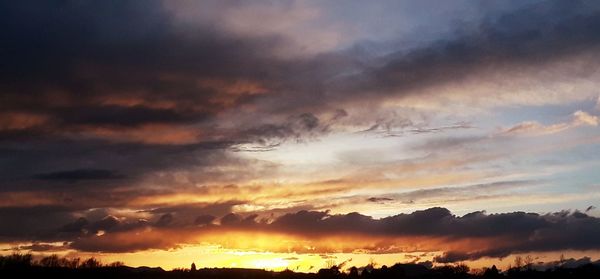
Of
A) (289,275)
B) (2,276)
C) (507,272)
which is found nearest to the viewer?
(2,276)

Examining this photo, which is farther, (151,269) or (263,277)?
(151,269)

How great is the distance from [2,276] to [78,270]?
25.1 ft

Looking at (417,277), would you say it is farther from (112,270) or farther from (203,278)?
(112,270)

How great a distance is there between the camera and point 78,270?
6738cm

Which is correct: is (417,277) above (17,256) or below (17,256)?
below

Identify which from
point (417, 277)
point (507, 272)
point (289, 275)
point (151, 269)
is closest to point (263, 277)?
point (289, 275)

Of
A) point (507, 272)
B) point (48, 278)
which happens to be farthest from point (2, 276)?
point (507, 272)

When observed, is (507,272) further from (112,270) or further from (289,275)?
(112,270)

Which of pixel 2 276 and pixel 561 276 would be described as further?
pixel 561 276

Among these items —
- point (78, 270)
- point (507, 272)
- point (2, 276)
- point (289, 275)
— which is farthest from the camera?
point (507, 272)

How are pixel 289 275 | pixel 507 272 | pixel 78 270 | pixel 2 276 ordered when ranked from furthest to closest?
pixel 507 272 < pixel 289 275 < pixel 78 270 < pixel 2 276

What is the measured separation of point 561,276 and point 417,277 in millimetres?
15325

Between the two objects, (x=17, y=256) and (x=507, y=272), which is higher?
(x=17, y=256)

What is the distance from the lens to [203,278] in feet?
226
